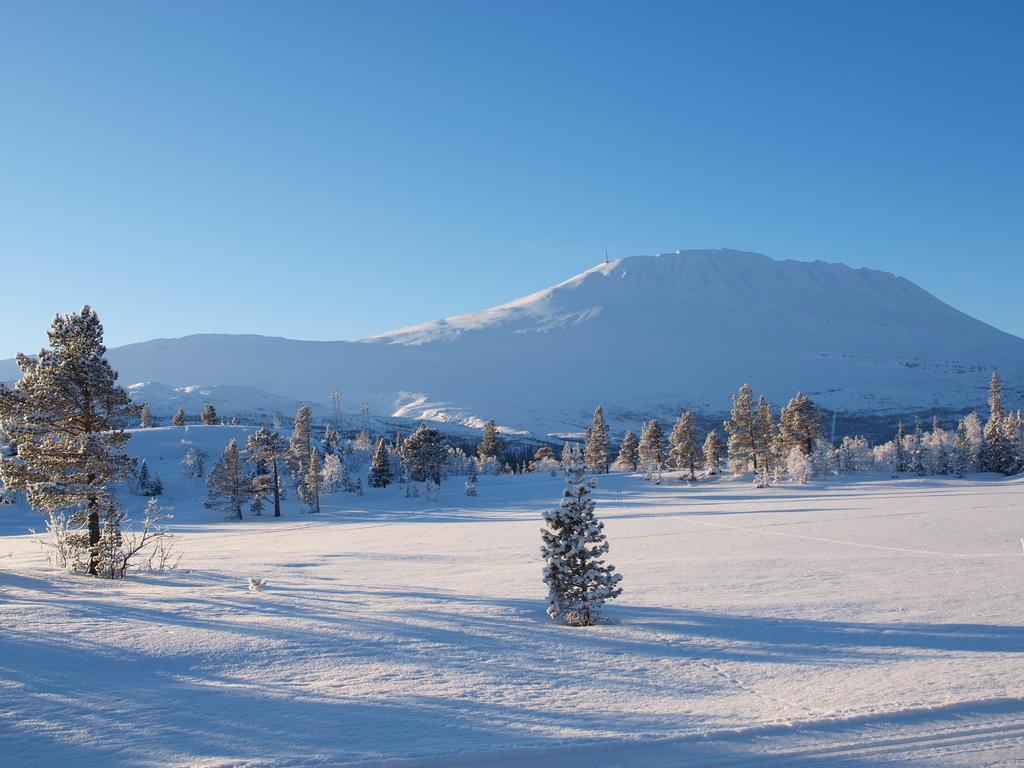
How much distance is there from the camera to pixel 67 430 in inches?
675

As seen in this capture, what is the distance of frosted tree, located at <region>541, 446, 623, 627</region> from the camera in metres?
11.7

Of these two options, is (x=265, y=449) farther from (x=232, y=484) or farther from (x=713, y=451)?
(x=713, y=451)

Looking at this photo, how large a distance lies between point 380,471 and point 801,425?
4708 centimetres

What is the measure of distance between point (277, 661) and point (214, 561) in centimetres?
1694

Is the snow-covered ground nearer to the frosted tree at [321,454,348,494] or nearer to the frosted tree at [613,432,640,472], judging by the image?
the frosted tree at [321,454,348,494]

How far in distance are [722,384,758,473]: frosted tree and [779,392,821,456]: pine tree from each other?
10.6ft

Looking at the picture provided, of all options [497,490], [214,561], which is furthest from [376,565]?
[497,490]

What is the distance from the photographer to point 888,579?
15.2 meters

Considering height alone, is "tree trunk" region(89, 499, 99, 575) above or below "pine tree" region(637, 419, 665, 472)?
above

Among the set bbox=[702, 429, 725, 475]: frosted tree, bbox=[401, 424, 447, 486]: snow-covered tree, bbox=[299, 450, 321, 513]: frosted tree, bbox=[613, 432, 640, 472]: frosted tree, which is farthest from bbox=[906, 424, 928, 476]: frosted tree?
bbox=[299, 450, 321, 513]: frosted tree

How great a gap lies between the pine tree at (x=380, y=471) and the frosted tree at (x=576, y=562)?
62.7 metres

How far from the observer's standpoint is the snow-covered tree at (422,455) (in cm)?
6969

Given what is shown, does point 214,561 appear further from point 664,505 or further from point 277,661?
point 664,505

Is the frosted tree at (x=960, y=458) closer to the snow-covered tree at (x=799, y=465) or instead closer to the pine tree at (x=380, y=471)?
the snow-covered tree at (x=799, y=465)
